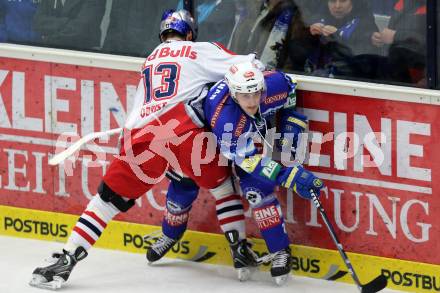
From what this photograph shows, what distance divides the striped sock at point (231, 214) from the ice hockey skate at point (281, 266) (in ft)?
0.77

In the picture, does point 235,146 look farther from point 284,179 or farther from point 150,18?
point 150,18

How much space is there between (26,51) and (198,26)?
949 mm

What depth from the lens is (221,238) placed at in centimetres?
725

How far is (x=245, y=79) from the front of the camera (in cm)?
657

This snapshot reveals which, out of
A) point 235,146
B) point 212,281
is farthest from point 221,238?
point 235,146

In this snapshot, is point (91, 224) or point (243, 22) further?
point (243, 22)

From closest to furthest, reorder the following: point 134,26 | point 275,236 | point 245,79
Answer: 1. point 245,79
2. point 275,236
3. point 134,26

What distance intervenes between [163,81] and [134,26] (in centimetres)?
59

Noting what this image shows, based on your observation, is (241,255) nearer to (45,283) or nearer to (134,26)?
(45,283)

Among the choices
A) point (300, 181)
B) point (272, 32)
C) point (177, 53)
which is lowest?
point (300, 181)

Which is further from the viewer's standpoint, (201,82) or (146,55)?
(146,55)

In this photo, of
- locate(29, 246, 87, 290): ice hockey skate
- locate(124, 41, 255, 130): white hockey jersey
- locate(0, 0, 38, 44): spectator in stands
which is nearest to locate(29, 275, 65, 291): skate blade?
locate(29, 246, 87, 290): ice hockey skate

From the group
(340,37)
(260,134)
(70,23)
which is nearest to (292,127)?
(260,134)

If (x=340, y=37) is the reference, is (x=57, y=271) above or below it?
below
